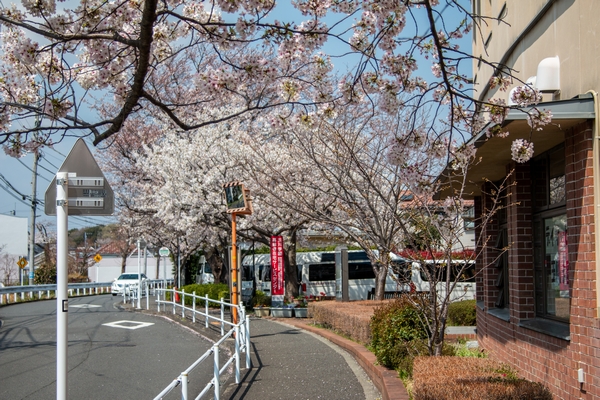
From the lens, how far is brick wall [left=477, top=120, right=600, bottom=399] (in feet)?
18.3

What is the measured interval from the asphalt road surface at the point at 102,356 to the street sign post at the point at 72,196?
401 centimetres

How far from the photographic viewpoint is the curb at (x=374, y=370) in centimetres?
703

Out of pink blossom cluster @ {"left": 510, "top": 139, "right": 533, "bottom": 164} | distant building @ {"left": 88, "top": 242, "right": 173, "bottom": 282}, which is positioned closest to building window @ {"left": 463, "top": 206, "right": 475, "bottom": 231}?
pink blossom cluster @ {"left": 510, "top": 139, "right": 533, "bottom": 164}

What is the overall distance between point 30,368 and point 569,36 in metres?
10.4

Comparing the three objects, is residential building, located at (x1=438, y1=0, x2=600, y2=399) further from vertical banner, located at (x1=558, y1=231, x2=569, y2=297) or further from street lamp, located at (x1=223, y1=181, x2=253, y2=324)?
street lamp, located at (x1=223, y1=181, x2=253, y2=324)

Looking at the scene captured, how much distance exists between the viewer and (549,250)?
7.38m

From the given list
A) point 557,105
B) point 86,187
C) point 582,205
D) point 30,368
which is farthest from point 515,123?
point 30,368

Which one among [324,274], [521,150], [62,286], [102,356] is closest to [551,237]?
[521,150]

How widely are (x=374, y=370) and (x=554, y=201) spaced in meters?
3.57

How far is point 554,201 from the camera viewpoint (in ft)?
23.7

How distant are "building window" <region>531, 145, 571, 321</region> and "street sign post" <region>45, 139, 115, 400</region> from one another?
4.80 metres

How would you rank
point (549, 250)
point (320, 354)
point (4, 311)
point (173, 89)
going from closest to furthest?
point (549, 250) → point (320, 354) → point (4, 311) → point (173, 89)

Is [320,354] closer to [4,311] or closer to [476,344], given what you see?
[476,344]

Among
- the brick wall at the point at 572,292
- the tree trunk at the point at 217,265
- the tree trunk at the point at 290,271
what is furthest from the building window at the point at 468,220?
the tree trunk at the point at 217,265
